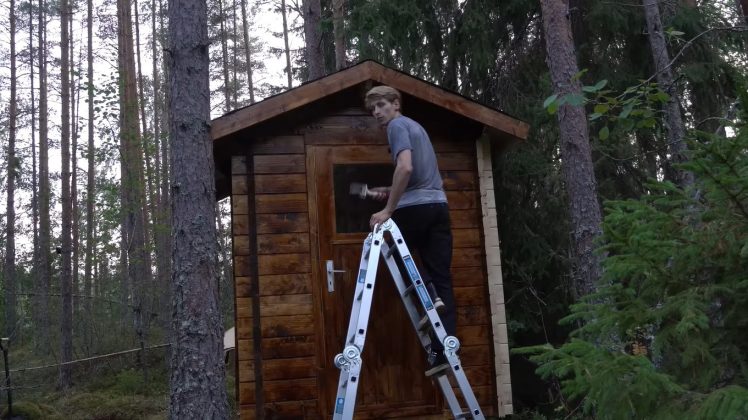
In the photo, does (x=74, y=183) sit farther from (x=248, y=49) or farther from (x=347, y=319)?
(x=347, y=319)

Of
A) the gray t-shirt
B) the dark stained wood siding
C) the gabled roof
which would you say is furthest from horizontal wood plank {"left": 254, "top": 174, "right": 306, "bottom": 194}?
the gray t-shirt

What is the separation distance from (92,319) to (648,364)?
14159mm

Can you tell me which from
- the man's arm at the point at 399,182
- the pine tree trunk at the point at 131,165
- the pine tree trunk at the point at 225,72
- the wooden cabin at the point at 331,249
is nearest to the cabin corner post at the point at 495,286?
the wooden cabin at the point at 331,249

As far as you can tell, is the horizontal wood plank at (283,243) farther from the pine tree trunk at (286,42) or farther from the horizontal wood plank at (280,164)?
the pine tree trunk at (286,42)

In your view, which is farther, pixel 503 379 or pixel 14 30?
pixel 14 30

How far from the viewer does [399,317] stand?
18.1 ft

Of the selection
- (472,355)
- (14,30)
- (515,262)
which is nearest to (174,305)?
(472,355)

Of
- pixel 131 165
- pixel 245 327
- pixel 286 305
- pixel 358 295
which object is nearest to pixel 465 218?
pixel 286 305

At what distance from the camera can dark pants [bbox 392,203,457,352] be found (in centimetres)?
471

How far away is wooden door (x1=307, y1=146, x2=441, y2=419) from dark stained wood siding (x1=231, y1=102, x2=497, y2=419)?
7cm

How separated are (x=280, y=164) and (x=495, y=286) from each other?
6.81 feet

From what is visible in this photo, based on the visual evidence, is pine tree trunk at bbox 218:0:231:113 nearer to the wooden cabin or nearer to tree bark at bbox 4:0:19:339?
tree bark at bbox 4:0:19:339

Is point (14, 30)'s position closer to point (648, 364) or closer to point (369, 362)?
point (369, 362)

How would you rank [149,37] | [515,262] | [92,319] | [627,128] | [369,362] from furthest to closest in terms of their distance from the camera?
1. [149,37]
2. [92,319]
3. [515,262]
4. [369,362]
5. [627,128]
